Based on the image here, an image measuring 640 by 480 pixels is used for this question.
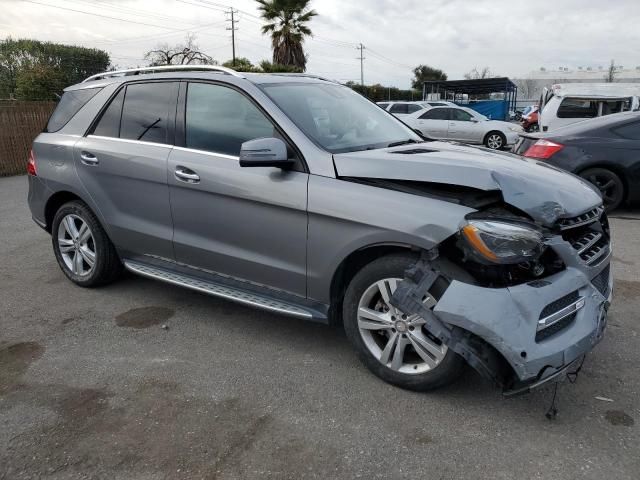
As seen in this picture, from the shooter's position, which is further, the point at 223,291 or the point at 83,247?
the point at 83,247

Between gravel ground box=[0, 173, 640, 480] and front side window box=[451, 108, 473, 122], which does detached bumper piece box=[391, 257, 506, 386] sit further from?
front side window box=[451, 108, 473, 122]

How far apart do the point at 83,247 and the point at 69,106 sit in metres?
1.24

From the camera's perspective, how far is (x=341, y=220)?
3047 mm

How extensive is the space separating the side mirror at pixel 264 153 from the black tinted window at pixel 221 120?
291 mm

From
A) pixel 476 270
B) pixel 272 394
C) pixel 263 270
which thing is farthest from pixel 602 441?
pixel 263 270

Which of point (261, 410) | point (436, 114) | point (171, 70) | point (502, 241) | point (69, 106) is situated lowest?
point (261, 410)

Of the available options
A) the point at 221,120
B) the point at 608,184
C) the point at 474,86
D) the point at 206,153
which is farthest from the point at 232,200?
the point at 474,86

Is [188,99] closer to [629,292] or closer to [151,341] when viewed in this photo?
[151,341]

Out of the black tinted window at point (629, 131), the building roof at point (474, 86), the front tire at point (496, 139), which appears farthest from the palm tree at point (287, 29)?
the black tinted window at point (629, 131)

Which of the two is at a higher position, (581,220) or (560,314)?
(581,220)

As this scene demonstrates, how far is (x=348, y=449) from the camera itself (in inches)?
101

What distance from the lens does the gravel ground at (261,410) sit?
247cm

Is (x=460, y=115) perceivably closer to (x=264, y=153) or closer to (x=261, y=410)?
(x=264, y=153)

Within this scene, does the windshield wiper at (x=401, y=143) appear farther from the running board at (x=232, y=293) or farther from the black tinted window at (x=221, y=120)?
the running board at (x=232, y=293)
